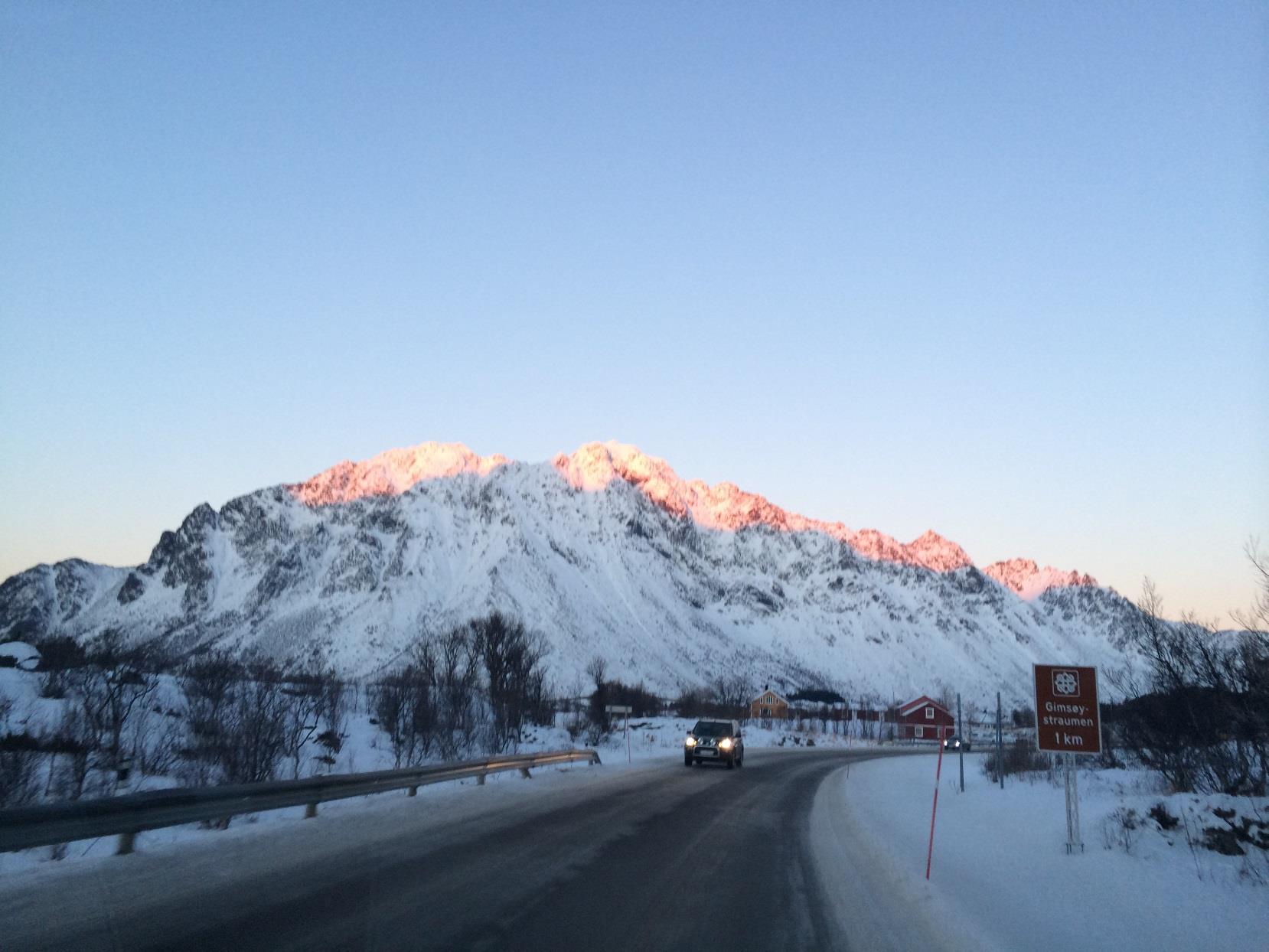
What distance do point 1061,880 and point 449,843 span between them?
7746 mm

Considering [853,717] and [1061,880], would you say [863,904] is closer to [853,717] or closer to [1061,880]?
[1061,880]

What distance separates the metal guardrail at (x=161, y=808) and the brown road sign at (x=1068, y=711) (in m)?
10.9

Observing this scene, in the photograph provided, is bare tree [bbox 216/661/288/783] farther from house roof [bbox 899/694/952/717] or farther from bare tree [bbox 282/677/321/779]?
house roof [bbox 899/694/952/717]

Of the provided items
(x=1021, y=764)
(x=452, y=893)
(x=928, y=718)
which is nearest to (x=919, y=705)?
(x=928, y=718)

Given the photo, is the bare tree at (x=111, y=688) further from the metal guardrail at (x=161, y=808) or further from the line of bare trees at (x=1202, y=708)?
the line of bare trees at (x=1202, y=708)

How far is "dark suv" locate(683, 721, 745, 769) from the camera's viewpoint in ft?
114

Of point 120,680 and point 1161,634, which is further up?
point 1161,634

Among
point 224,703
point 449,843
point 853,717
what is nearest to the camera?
point 449,843

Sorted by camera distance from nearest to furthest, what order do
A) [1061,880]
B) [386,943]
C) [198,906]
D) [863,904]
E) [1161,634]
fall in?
[386,943], [198,906], [863,904], [1061,880], [1161,634]

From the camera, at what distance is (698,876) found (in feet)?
37.0

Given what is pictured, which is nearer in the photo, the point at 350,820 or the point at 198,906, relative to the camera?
the point at 198,906

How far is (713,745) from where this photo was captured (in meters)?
34.8

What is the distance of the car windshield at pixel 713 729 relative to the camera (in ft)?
116

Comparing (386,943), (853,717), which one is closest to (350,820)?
(386,943)
